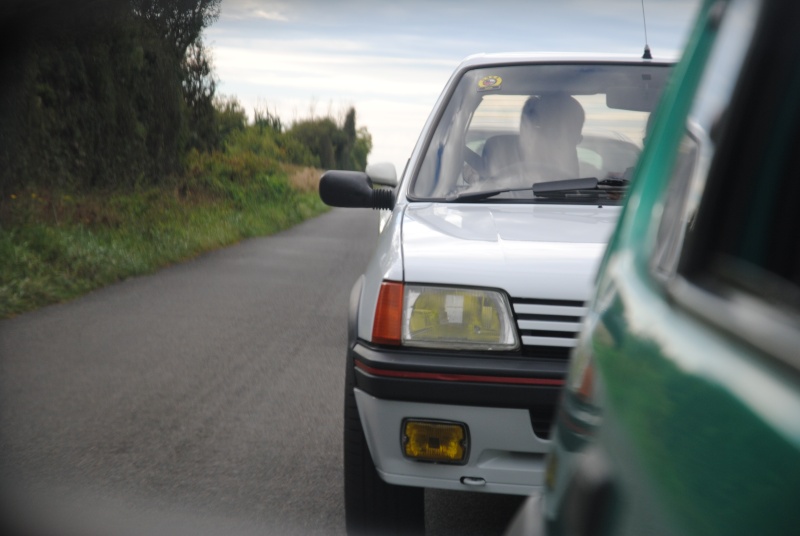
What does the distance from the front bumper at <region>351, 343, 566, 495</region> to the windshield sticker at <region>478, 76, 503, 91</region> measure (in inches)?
72.8

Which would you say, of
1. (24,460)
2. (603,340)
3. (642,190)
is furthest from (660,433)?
(24,460)

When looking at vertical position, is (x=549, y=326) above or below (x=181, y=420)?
above

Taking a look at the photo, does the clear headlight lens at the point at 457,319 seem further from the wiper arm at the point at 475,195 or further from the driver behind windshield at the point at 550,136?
the driver behind windshield at the point at 550,136

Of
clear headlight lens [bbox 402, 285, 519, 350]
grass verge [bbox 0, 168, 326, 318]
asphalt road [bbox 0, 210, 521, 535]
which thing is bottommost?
grass verge [bbox 0, 168, 326, 318]

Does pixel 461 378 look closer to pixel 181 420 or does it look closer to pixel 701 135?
pixel 701 135

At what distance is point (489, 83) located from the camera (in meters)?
4.80

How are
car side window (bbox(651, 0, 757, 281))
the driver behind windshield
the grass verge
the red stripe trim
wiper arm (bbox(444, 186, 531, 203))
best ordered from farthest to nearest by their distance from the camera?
the grass verge, the driver behind windshield, wiper arm (bbox(444, 186, 531, 203)), the red stripe trim, car side window (bbox(651, 0, 757, 281))

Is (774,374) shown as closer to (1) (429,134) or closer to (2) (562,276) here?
(2) (562,276)

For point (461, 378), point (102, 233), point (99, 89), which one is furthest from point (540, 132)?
point (99, 89)

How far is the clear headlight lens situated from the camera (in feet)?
10.8

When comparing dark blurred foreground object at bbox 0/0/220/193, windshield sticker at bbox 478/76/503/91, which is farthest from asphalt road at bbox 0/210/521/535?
dark blurred foreground object at bbox 0/0/220/193

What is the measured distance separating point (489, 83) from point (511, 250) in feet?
5.05

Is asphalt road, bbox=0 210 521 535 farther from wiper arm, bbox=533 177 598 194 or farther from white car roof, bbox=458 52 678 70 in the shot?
white car roof, bbox=458 52 678 70

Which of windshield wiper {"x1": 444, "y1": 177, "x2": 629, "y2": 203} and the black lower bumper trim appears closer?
the black lower bumper trim
